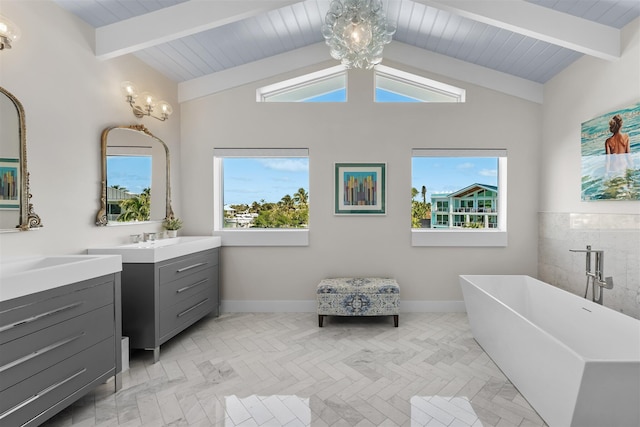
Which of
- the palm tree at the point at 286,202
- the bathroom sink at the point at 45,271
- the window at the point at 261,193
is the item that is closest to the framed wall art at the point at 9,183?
the bathroom sink at the point at 45,271

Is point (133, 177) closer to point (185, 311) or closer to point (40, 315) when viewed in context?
point (185, 311)

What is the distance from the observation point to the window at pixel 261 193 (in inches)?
158

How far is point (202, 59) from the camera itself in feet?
11.5

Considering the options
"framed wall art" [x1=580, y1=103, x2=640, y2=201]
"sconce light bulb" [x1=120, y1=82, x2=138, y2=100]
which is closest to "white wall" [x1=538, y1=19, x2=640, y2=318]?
"framed wall art" [x1=580, y1=103, x2=640, y2=201]

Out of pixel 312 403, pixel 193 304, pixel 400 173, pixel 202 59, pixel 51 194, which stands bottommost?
pixel 312 403

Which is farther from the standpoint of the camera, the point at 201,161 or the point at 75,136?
the point at 201,161

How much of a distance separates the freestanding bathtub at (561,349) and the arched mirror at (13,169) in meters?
3.30

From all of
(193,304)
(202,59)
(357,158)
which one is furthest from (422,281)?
(202,59)

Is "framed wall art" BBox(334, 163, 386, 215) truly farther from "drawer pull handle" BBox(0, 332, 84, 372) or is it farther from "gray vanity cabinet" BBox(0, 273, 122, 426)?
"drawer pull handle" BBox(0, 332, 84, 372)

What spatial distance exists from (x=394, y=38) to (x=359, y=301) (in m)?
3.09

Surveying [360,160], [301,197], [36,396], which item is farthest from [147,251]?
[360,160]

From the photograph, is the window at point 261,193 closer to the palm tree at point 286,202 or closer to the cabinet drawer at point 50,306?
the palm tree at point 286,202

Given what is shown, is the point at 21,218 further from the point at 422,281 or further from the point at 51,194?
the point at 422,281

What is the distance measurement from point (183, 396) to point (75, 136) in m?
2.12
